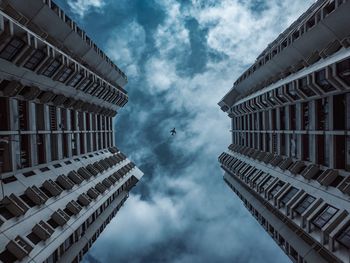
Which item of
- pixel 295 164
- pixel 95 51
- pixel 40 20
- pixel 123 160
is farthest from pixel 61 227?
pixel 123 160

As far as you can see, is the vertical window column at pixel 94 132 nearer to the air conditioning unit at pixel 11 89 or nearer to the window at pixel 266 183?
the window at pixel 266 183

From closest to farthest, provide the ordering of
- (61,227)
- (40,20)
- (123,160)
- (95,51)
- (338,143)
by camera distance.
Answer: (338,143)
(61,227)
(40,20)
(95,51)
(123,160)

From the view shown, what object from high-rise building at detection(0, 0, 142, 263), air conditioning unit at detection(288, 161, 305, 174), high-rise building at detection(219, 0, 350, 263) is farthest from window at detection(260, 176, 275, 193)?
high-rise building at detection(0, 0, 142, 263)

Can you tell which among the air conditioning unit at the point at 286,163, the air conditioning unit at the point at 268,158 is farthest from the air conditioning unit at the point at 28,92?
the air conditioning unit at the point at 268,158

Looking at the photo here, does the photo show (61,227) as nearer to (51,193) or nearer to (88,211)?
(51,193)

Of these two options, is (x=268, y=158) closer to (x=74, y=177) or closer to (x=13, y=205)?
(x=74, y=177)

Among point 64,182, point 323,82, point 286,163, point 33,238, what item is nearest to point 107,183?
point 64,182
